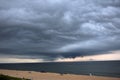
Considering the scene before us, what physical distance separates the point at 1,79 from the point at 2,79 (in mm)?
125

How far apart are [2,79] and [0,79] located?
290 millimetres

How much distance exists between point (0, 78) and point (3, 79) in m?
0.52

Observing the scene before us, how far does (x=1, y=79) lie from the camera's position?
24719 mm

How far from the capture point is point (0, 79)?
80.4 feet

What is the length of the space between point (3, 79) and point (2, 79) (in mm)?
125

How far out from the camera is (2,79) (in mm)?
24719

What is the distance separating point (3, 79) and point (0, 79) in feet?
1.34

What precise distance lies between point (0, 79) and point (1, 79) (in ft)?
0.76

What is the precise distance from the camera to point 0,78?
985 inches

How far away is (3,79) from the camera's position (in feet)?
81.3
